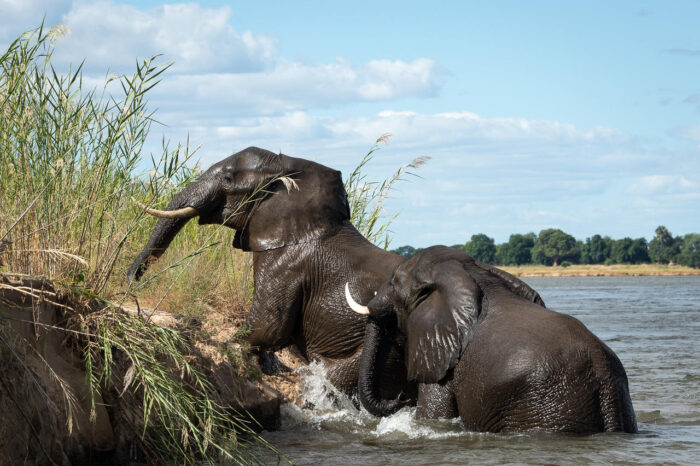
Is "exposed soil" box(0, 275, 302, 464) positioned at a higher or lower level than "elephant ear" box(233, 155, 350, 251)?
lower

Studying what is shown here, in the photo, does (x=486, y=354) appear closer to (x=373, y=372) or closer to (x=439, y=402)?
(x=439, y=402)

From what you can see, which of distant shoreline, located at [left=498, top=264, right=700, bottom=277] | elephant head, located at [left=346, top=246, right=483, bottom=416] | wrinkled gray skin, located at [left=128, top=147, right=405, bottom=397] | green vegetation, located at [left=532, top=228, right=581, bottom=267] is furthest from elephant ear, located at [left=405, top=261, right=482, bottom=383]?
green vegetation, located at [left=532, top=228, right=581, bottom=267]

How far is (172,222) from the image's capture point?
8234 millimetres

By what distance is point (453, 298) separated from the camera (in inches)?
279

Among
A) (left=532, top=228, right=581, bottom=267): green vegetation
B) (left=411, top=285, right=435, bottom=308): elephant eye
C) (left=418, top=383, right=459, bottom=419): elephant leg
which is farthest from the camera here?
(left=532, top=228, right=581, bottom=267): green vegetation

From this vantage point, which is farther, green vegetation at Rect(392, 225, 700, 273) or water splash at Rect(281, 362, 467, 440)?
green vegetation at Rect(392, 225, 700, 273)

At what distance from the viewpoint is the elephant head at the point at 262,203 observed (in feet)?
26.2

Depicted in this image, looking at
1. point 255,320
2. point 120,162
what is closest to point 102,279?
point 120,162

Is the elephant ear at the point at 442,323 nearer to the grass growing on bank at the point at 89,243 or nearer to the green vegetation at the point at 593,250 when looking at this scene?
the grass growing on bank at the point at 89,243

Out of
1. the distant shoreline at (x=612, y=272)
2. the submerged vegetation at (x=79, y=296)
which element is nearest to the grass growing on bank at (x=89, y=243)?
the submerged vegetation at (x=79, y=296)

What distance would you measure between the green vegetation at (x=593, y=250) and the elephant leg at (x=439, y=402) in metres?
93.8

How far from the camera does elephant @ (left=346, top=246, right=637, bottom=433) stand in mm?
6395

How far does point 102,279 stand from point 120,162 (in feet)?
2.70

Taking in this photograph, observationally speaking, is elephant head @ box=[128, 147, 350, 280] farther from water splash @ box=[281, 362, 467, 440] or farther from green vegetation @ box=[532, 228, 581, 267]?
green vegetation @ box=[532, 228, 581, 267]
